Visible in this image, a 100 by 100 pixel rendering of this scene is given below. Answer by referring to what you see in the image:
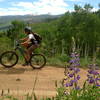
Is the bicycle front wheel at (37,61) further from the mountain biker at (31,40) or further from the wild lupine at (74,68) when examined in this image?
the wild lupine at (74,68)

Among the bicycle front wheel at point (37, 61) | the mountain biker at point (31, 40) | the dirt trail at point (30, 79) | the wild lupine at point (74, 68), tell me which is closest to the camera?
the wild lupine at point (74, 68)

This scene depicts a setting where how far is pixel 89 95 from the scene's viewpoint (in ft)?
12.0

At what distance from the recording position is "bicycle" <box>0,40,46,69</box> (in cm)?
993

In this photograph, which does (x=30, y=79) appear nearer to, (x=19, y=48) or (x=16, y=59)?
(x=16, y=59)

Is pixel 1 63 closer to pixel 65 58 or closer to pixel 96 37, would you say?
pixel 65 58

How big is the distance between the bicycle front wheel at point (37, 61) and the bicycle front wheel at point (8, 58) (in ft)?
1.83

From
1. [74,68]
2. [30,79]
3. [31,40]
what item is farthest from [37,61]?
[74,68]

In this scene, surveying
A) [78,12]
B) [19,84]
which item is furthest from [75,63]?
[78,12]

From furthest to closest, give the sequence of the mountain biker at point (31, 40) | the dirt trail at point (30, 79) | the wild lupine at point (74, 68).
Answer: the mountain biker at point (31, 40)
the dirt trail at point (30, 79)
the wild lupine at point (74, 68)

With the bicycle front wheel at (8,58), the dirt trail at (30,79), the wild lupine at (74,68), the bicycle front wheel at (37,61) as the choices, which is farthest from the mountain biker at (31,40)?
the wild lupine at (74,68)

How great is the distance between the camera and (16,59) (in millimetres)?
9953

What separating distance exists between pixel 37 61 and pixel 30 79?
2.36 meters

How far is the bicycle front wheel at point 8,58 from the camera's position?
32.5 ft

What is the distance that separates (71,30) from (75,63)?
55.7 meters
